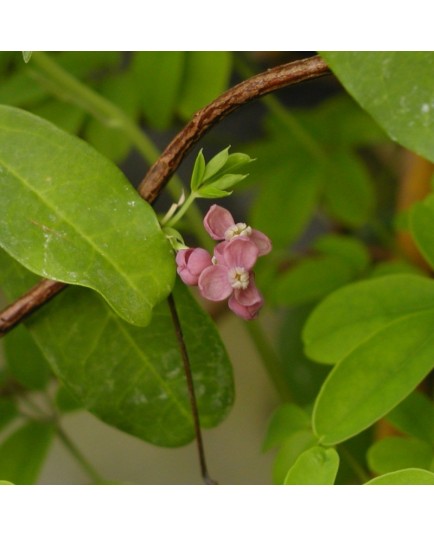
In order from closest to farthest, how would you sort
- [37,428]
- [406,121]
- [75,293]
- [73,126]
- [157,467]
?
[406,121] → [75,293] → [37,428] → [73,126] → [157,467]

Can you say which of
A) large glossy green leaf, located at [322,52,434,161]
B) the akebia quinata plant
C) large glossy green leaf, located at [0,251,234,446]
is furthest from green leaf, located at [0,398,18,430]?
large glossy green leaf, located at [322,52,434,161]

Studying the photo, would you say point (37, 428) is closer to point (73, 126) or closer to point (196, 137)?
point (73, 126)

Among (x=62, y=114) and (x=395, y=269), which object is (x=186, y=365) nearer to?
(x=395, y=269)

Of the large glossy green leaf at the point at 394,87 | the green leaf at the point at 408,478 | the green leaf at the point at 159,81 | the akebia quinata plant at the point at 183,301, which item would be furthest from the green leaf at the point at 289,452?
the green leaf at the point at 159,81

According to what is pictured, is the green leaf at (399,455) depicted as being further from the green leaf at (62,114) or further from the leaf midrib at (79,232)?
the green leaf at (62,114)

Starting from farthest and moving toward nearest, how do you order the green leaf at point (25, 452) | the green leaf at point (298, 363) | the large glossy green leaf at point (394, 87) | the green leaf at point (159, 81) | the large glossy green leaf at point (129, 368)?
the green leaf at point (298, 363) → the green leaf at point (159, 81) → the green leaf at point (25, 452) → the large glossy green leaf at point (129, 368) → the large glossy green leaf at point (394, 87)
